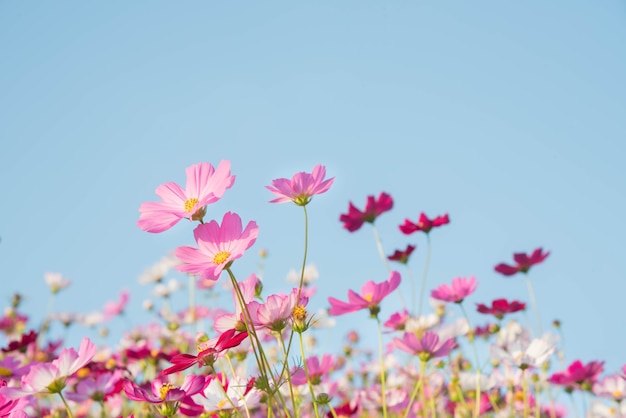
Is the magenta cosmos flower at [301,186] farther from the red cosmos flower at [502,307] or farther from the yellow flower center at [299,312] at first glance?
the red cosmos flower at [502,307]

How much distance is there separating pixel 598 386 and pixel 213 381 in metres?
1.36

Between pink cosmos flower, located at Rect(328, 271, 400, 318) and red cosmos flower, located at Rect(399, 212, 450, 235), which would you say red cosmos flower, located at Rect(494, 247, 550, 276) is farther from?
pink cosmos flower, located at Rect(328, 271, 400, 318)

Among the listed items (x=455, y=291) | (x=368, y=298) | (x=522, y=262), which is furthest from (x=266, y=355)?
(x=522, y=262)

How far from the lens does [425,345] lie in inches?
53.4

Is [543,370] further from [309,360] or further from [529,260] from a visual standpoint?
[309,360]

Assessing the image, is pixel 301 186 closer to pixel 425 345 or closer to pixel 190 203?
pixel 190 203

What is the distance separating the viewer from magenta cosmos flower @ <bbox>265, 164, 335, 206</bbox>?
3.16 ft

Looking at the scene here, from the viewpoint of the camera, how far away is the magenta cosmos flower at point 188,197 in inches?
33.6

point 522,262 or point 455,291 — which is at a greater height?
point 522,262

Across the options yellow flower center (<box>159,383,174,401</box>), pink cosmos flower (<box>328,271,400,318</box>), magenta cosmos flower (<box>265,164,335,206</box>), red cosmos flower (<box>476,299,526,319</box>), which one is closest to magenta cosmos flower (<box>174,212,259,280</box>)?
magenta cosmos flower (<box>265,164,335,206</box>)

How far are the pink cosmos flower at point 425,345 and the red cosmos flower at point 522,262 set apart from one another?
29.5 inches

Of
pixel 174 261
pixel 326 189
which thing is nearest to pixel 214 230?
pixel 326 189

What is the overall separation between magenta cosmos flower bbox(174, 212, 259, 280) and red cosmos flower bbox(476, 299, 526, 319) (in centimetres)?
119

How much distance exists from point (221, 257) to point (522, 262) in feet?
4.72
